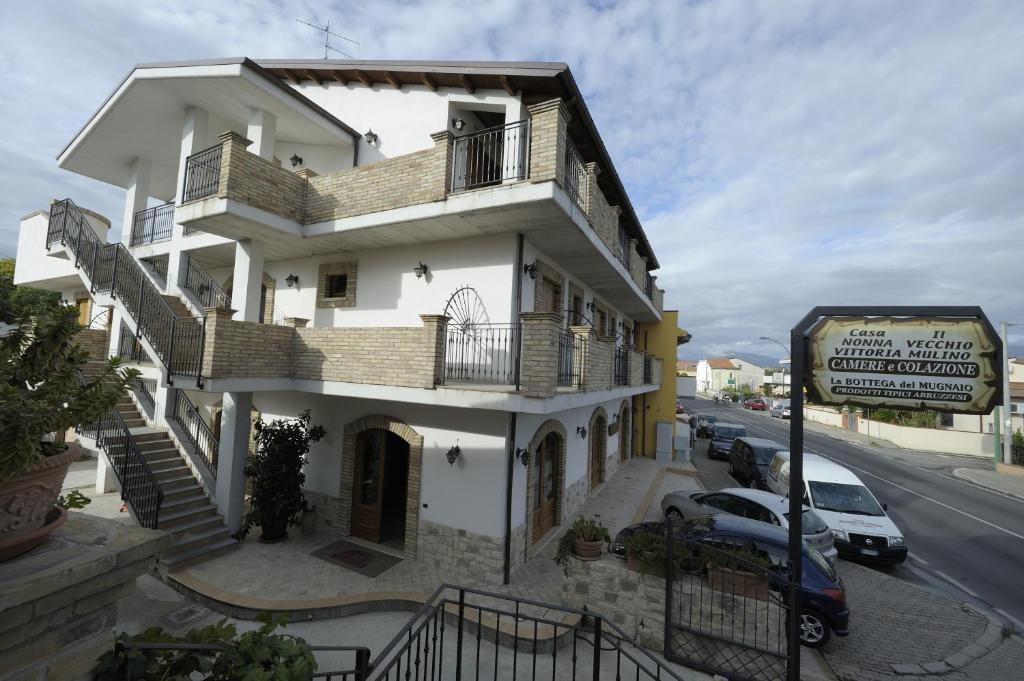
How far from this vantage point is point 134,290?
10.4 m

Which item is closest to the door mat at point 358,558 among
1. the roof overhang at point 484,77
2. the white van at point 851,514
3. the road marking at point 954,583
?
the roof overhang at point 484,77

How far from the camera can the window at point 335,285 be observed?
35.0 ft

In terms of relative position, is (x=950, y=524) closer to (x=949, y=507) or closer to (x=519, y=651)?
(x=949, y=507)

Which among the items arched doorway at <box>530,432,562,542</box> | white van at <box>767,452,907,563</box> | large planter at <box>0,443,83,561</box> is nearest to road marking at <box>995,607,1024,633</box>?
white van at <box>767,452,907,563</box>

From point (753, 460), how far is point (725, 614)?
1196cm

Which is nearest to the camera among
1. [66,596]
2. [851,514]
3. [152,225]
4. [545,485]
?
[66,596]

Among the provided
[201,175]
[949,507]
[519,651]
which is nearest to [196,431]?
[201,175]

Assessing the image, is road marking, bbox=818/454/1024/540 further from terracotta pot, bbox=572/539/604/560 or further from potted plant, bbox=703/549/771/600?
terracotta pot, bbox=572/539/604/560

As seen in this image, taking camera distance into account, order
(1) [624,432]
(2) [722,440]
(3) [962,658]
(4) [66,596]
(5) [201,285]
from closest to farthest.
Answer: (4) [66,596] < (3) [962,658] < (5) [201,285] < (1) [624,432] < (2) [722,440]

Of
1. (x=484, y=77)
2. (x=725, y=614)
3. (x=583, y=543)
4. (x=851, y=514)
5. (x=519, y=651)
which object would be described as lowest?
(x=519, y=651)

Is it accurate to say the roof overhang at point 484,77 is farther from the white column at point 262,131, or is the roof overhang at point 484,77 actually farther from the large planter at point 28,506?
the large planter at point 28,506

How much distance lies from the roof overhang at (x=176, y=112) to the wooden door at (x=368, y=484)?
7.45 meters

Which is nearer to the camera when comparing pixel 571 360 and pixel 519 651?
pixel 519 651

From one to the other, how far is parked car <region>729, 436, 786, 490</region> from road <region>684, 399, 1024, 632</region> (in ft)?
2.28
